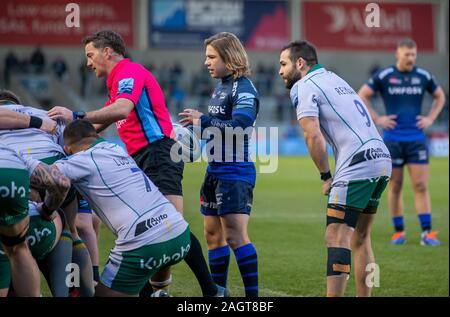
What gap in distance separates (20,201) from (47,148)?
985 mm

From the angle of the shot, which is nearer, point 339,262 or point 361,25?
point 339,262

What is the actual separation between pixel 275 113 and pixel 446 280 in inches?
1035

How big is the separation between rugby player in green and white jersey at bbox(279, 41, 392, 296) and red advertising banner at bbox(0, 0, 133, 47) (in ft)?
94.2

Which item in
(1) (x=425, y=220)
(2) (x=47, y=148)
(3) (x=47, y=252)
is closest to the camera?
(3) (x=47, y=252)

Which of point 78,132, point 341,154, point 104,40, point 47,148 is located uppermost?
point 104,40

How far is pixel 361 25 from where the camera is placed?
37.6 metres

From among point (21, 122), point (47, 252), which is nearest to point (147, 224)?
point (47, 252)

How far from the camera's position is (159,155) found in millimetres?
6668

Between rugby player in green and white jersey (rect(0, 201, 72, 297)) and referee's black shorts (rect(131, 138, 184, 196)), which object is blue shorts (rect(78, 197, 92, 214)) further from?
rugby player in green and white jersey (rect(0, 201, 72, 297))

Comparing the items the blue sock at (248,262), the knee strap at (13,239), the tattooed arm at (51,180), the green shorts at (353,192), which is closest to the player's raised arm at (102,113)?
the tattooed arm at (51,180)

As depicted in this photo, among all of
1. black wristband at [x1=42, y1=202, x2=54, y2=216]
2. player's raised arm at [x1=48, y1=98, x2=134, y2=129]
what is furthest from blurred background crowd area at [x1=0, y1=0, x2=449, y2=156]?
black wristband at [x1=42, y1=202, x2=54, y2=216]

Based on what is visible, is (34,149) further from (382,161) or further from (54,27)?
(54,27)

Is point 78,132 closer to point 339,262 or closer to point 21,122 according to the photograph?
point 21,122

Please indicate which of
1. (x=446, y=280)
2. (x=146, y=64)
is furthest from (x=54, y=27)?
(x=446, y=280)
